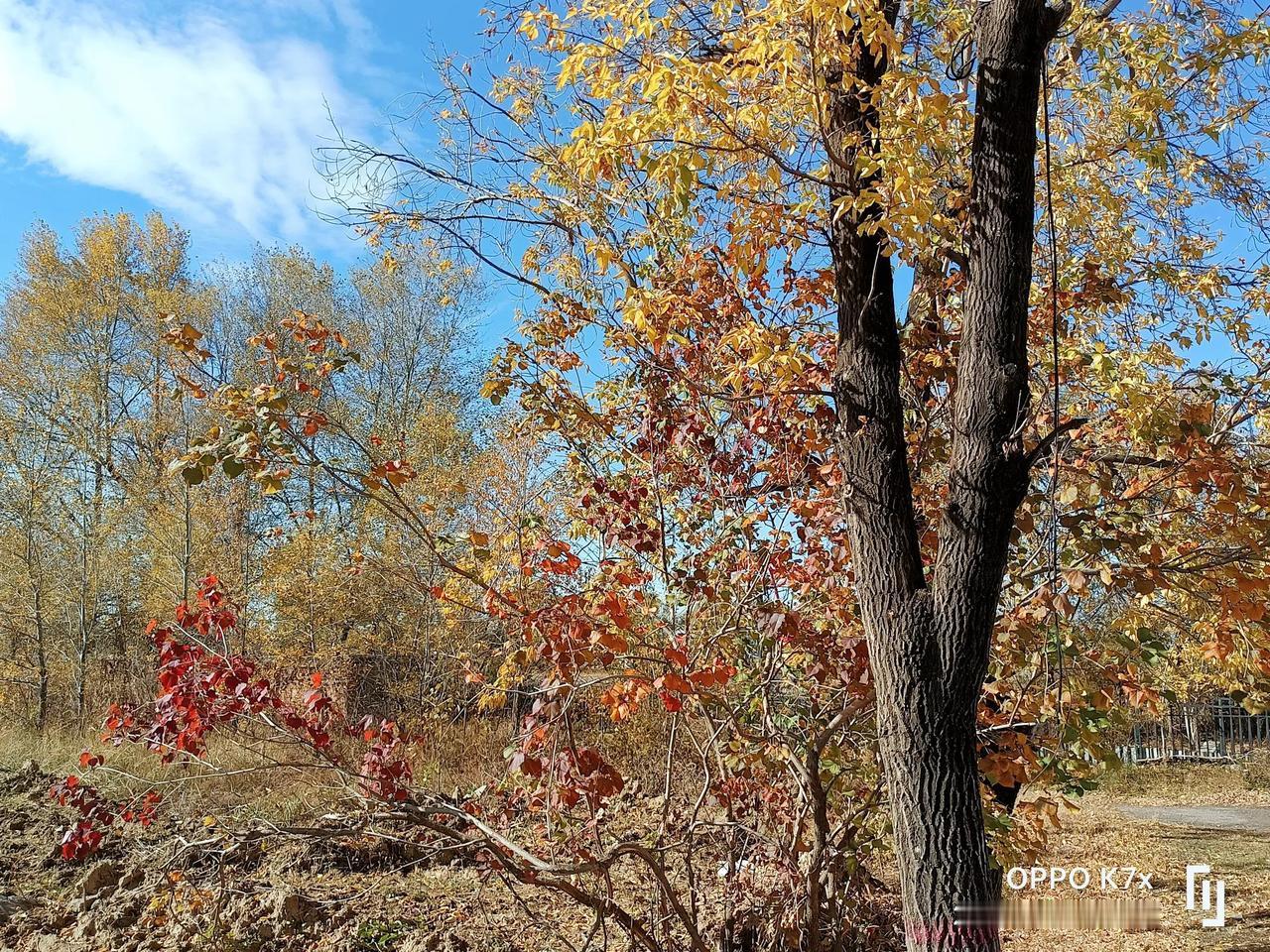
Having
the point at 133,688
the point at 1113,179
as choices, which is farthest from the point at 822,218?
the point at 133,688

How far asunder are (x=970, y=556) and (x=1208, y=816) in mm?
10521

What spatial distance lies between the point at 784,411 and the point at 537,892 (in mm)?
3682

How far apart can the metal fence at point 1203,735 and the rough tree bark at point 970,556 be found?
637 inches

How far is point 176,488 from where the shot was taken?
552 inches

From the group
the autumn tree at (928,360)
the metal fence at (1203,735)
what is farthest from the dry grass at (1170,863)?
the metal fence at (1203,735)

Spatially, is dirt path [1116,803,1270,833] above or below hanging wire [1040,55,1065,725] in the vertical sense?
below

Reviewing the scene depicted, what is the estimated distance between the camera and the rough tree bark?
2668mm

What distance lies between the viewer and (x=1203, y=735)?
57.6ft

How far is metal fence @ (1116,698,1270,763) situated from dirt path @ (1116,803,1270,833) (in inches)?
203

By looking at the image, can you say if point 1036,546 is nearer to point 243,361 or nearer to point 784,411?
point 784,411

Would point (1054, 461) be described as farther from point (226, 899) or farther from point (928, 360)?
point (226, 899)

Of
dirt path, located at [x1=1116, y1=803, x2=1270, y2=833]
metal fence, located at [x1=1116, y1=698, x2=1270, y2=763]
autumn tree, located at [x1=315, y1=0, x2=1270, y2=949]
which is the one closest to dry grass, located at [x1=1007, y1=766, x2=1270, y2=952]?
dirt path, located at [x1=1116, y1=803, x2=1270, y2=833]

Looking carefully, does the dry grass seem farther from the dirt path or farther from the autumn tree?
the autumn tree

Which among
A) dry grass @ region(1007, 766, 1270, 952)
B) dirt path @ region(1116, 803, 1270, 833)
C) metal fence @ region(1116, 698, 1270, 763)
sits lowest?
dry grass @ region(1007, 766, 1270, 952)
